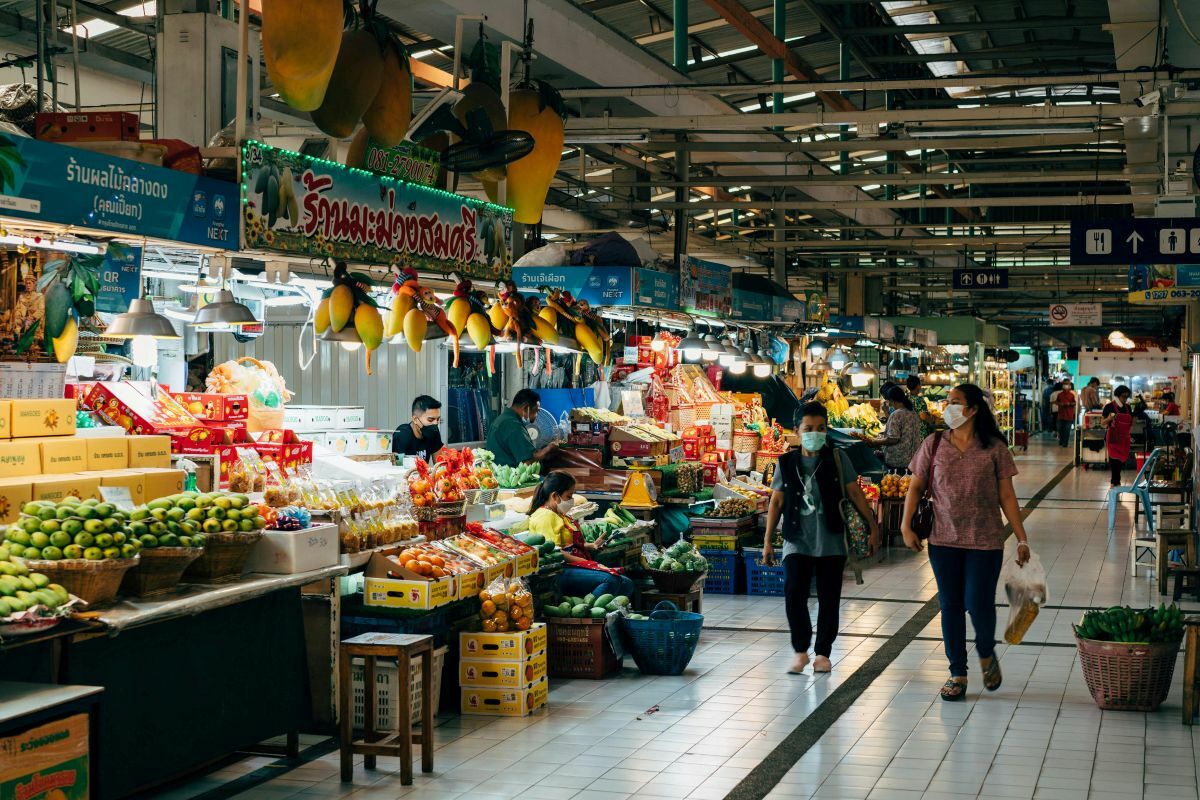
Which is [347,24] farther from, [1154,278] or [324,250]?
[1154,278]

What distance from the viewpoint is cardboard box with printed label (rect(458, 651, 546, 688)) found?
265 inches

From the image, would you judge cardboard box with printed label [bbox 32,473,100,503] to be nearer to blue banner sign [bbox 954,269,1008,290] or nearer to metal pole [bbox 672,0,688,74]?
metal pole [bbox 672,0,688,74]

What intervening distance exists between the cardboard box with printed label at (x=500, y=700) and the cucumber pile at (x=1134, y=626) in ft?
9.81

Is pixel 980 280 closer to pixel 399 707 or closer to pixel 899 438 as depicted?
pixel 899 438

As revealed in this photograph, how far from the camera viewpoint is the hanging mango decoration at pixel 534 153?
116 inches

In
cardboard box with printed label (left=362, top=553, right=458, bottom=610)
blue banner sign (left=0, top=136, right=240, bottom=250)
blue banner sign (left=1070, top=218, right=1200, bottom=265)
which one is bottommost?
cardboard box with printed label (left=362, top=553, right=458, bottom=610)

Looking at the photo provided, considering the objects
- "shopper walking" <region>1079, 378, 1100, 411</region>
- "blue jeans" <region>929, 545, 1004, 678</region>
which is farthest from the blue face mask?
"shopper walking" <region>1079, 378, 1100, 411</region>

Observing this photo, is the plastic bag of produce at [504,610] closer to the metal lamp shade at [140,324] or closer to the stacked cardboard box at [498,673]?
the stacked cardboard box at [498,673]

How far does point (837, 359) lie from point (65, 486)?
1774 centimetres

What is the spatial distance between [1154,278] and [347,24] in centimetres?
1477

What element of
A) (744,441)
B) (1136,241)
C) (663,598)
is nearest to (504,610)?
(663,598)

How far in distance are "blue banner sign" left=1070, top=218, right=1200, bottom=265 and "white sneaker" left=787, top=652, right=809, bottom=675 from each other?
4.73 m

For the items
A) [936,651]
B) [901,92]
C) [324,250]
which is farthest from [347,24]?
[901,92]

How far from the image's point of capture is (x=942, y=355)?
103 ft
